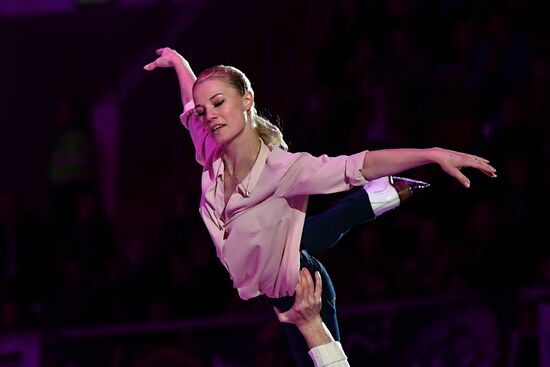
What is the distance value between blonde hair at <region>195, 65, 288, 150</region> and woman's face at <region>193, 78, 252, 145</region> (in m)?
0.03

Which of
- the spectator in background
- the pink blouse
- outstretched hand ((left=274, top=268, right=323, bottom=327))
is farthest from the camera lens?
the spectator in background

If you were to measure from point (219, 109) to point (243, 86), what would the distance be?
0.16 meters

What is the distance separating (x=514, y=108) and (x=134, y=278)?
2.90 meters

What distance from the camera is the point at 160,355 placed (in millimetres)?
6758

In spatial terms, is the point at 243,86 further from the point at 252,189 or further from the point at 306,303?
the point at 306,303

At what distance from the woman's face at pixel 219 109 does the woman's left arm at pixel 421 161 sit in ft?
1.87

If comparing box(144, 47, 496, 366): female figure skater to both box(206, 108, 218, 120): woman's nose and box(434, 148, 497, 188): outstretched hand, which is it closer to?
box(206, 108, 218, 120): woman's nose

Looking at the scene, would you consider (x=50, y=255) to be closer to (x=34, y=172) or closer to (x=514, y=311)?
(x=34, y=172)

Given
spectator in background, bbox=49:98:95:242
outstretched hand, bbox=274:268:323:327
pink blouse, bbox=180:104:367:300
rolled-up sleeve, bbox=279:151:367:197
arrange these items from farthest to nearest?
1. spectator in background, bbox=49:98:95:242
2. outstretched hand, bbox=274:268:323:327
3. pink blouse, bbox=180:104:367:300
4. rolled-up sleeve, bbox=279:151:367:197

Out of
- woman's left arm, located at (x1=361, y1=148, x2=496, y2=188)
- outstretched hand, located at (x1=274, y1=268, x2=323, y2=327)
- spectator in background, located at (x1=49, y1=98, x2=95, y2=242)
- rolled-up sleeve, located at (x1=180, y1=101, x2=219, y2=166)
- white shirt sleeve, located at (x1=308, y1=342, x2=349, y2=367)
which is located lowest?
spectator in background, located at (x1=49, y1=98, x2=95, y2=242)

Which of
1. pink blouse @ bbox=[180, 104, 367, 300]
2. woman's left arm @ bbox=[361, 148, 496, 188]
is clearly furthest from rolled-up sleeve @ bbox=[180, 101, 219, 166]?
woman's left arm @ bbox=[361, 148, 496, 188]

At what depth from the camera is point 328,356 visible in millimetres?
4164

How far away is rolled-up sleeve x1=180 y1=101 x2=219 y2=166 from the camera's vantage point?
4402 mm

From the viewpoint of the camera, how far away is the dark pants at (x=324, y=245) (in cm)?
438
